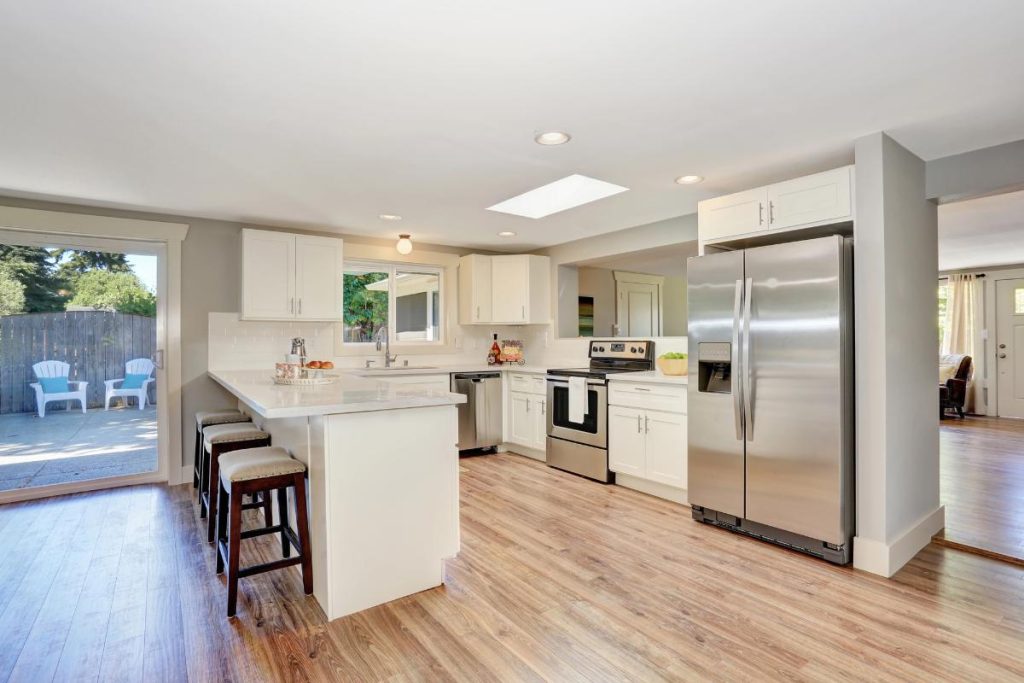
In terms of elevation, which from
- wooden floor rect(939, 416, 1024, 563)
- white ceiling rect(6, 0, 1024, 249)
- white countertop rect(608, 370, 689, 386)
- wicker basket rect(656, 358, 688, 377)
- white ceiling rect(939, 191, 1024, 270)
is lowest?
wooden floor rect(939, 416, 1024, 563)

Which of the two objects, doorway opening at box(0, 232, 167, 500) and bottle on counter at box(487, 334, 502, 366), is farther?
bottle on counter at box(487, 334, 502, 366)

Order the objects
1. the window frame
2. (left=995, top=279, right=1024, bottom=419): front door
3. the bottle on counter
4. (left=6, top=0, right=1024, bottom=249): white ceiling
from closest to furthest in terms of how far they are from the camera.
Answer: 1. (left=6, top=0, right=1024, bottom=249): white ceiling
2. the window frame
3. the bottle on counter
4. (left=995, top=279, right=1024, bottom=419): front door

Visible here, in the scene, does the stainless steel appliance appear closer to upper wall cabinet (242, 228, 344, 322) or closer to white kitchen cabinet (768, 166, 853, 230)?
white kitchen cabinet (768, 166, 853, 230)

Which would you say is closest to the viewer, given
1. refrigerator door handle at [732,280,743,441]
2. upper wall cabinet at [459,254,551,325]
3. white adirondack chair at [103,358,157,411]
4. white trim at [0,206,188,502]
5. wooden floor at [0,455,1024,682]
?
wooden floor at [0,455,1024,682]

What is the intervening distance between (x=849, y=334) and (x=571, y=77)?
1.94 meters

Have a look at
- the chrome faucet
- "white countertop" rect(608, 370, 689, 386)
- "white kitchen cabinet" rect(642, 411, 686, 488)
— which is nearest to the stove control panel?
"white countertop" rect(608, 370, 689, 386)

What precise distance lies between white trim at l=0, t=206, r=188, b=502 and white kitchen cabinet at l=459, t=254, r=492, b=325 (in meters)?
2.57

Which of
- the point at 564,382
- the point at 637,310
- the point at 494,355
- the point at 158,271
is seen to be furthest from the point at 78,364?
the point at 637,310

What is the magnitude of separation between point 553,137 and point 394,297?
3.30 m

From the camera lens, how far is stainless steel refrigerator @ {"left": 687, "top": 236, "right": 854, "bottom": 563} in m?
2.76

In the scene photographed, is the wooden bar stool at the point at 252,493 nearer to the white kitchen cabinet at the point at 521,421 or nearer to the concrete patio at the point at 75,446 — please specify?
the concrete patio at the point at 75,446

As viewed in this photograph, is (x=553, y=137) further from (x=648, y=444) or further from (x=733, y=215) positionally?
(x=648, y=444)

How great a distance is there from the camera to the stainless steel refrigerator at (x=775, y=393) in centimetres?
276

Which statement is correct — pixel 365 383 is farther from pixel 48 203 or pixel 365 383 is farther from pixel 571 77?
pixel 48 203
